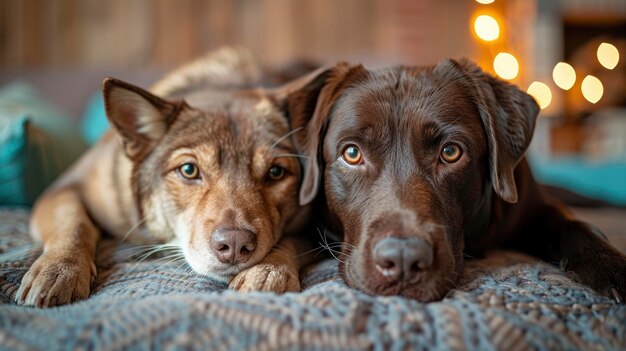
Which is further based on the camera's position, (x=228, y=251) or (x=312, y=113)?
(x=312, y=113)

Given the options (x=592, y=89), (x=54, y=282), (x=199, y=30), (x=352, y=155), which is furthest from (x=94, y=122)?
(x=592, y=89)

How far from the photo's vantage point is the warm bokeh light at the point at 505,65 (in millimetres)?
7207

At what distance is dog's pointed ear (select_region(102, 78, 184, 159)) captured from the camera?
2027 mm

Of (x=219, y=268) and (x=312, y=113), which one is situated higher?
(x=312, y=113)

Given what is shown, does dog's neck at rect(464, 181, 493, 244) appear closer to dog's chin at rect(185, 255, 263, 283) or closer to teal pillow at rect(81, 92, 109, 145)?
dog's chin at rect(185, 255, 263, 283)

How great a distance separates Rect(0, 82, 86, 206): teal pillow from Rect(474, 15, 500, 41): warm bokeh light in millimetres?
5376

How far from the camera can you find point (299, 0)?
254 inches

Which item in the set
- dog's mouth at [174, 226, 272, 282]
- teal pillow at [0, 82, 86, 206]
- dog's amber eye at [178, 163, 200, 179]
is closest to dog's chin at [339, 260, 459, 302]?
dog's mouth at [174, 226, 272, 282]

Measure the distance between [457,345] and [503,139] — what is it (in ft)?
3.09

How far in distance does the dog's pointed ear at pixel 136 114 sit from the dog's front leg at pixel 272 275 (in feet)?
2.47

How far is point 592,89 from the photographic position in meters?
8.77

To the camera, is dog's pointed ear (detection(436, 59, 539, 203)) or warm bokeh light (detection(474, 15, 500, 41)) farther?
warm bokeh light (detection(474, 15, 500, 41))

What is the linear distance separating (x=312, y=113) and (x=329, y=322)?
113 cm

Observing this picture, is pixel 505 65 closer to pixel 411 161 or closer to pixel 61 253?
pixel 411 161
